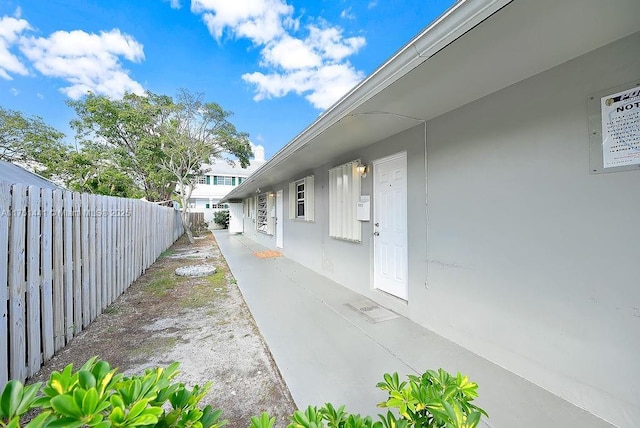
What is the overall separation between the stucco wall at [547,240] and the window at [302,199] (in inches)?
155

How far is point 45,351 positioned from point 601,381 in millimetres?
4507

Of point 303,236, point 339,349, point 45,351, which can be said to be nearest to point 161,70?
point 303,236

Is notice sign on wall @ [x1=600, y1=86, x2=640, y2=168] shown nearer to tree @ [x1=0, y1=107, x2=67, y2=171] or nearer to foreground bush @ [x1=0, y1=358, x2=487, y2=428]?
foreground bush @ [x1=0, y1=358, x2=487, y2=428]

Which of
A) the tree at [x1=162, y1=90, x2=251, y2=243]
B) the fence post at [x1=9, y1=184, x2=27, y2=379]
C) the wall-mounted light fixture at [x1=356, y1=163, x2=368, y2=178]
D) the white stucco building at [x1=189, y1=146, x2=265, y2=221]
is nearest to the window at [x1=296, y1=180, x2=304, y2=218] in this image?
the wall-mounted light fixture at [x1=356, y1=163, x2=368, y2=178]

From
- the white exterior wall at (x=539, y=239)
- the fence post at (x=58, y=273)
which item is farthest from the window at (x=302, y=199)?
the fence post at (x=58, y=273)

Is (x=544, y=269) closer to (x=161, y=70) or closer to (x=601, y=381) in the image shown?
(x=601, y=381)

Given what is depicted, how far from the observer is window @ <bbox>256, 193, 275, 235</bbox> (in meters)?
10.3

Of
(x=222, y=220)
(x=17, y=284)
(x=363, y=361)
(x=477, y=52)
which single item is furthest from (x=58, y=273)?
(x=222, y=220)

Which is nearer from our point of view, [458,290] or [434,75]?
[434,75]

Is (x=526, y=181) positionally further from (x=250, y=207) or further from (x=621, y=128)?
(x=250, y=207)

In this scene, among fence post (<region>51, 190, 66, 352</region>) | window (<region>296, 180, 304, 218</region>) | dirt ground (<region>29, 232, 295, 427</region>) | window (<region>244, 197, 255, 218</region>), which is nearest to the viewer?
dirt ground (<region>29, 232, 295, 427</region>)

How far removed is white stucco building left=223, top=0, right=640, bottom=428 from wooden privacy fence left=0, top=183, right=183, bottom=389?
2.92 metres

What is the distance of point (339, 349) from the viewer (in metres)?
2.76

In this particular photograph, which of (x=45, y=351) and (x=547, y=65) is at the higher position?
(x=547, y=65)
